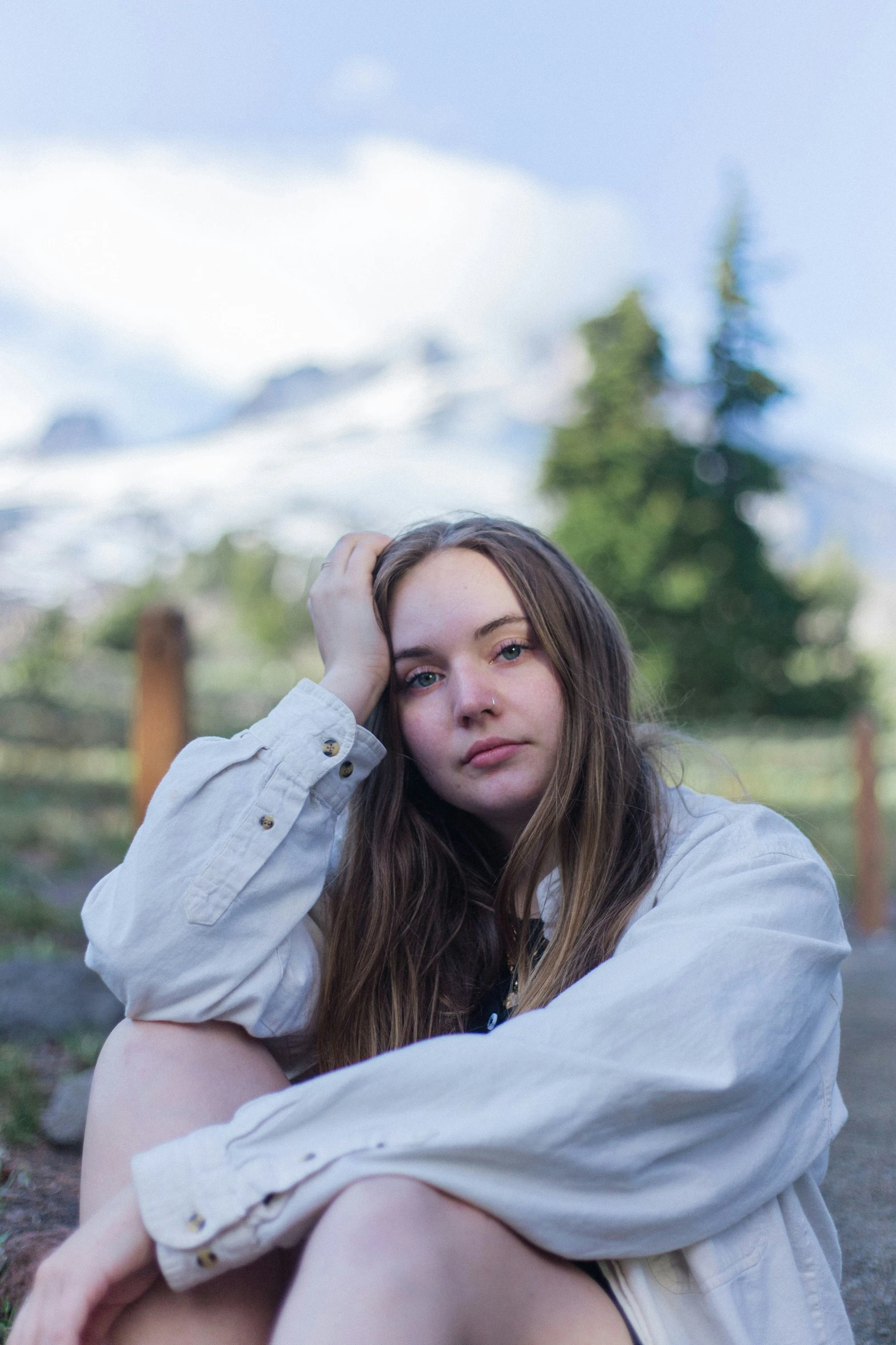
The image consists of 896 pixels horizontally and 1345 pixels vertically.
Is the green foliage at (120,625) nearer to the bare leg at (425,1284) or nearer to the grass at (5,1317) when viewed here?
the grass at (5,1317)

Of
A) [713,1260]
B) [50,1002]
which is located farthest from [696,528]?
[713,1260]

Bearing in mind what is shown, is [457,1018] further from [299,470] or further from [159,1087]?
[299,470]

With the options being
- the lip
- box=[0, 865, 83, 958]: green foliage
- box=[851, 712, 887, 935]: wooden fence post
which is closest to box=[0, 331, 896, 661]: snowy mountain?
the lip

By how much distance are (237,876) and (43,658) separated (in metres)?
7.41

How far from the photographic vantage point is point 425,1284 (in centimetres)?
111

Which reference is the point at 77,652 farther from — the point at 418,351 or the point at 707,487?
the point at 418,351

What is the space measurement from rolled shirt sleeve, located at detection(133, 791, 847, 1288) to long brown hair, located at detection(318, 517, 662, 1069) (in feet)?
1.04

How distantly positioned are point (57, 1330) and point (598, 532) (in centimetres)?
1918

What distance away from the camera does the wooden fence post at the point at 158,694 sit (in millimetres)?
3773

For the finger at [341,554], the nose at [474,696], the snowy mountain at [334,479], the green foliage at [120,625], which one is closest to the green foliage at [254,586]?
the snowy mountain at [334,479]

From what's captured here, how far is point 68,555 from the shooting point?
43.6 meters

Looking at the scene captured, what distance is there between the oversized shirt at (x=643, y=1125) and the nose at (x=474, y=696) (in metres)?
0.37

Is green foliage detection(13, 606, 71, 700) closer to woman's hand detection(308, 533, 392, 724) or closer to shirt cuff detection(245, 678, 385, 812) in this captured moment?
woman's hand detection(308, 533, 392, 724)

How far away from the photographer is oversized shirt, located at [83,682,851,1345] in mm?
1197
